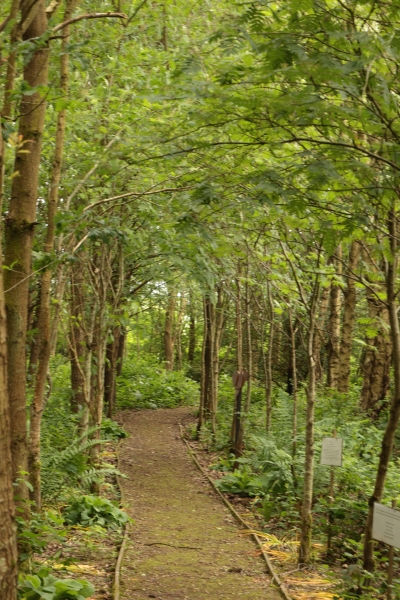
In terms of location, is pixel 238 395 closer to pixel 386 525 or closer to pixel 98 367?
pixel 98 367

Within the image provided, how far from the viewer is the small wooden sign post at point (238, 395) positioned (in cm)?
1339

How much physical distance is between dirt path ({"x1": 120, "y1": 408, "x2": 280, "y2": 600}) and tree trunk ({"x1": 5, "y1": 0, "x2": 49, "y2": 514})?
2.05 metres

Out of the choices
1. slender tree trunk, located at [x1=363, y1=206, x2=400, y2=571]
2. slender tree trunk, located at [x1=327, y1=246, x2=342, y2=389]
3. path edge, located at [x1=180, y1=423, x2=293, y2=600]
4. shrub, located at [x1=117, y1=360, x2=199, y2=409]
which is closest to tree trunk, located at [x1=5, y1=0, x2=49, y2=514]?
path edge, located at [x1=180, y1=423, x2=293, y2=600]

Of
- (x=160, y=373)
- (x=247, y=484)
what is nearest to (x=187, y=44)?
(x=247, y=484)

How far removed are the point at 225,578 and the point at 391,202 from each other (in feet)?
14.7

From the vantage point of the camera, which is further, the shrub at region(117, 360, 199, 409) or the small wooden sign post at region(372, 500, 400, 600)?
the shrub at region(117, 360, 199, 409)

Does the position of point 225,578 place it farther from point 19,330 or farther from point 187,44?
point 187,44

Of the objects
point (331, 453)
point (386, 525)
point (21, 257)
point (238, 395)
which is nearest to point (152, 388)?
point (238, 395)

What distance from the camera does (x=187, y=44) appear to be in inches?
330

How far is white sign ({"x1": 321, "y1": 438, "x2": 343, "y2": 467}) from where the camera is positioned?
8180 mm

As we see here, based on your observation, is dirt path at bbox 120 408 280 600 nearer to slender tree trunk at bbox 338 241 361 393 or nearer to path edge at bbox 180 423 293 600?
path edge at bbox 180 423 293 600

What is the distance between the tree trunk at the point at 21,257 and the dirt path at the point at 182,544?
2053 millimetres

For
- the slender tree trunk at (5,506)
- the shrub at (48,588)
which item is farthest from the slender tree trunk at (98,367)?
the slender tree trunk at (5,506)

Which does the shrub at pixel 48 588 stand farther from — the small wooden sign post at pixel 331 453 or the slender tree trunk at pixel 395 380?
the small wooden sign post at pixel 331 453
